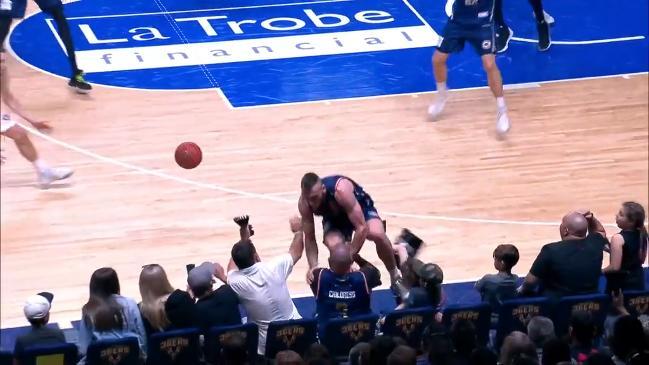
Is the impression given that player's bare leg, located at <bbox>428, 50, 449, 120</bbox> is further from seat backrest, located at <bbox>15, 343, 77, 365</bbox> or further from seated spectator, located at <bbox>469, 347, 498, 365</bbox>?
seated spectator, located at <bbox>469, 347, 498, 365</bbox>

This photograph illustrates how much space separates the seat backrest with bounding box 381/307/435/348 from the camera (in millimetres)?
7762

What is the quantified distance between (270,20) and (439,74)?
4.94ft

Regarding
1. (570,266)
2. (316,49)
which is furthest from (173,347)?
(316,49)

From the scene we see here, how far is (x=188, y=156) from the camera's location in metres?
10.5

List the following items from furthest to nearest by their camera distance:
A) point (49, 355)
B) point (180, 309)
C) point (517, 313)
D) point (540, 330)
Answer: point (517, 313) < point (180, 309) < point (540, 330) < point (49, 355)

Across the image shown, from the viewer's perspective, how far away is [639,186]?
11.1 meters

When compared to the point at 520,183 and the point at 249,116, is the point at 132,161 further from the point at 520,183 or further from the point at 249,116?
the point at 520,183

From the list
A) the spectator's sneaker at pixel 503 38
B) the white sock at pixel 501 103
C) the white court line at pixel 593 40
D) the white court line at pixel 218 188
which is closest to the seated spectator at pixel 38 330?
the white court line at pixel 218 188

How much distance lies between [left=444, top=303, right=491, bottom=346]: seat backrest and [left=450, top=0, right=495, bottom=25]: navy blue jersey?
4229mm

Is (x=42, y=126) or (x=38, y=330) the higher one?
(x=42, y=126)

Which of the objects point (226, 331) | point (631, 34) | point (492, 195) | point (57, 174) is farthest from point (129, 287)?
point (631, 34)

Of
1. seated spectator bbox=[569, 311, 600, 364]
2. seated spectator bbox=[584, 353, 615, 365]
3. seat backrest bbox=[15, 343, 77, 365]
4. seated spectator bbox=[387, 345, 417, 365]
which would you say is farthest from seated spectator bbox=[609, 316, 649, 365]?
seat backrest bbox=[15, 343, 77, 365]

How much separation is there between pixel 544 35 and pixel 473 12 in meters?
1.44

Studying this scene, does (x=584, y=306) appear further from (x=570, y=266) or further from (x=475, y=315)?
(x=475, y=315)
